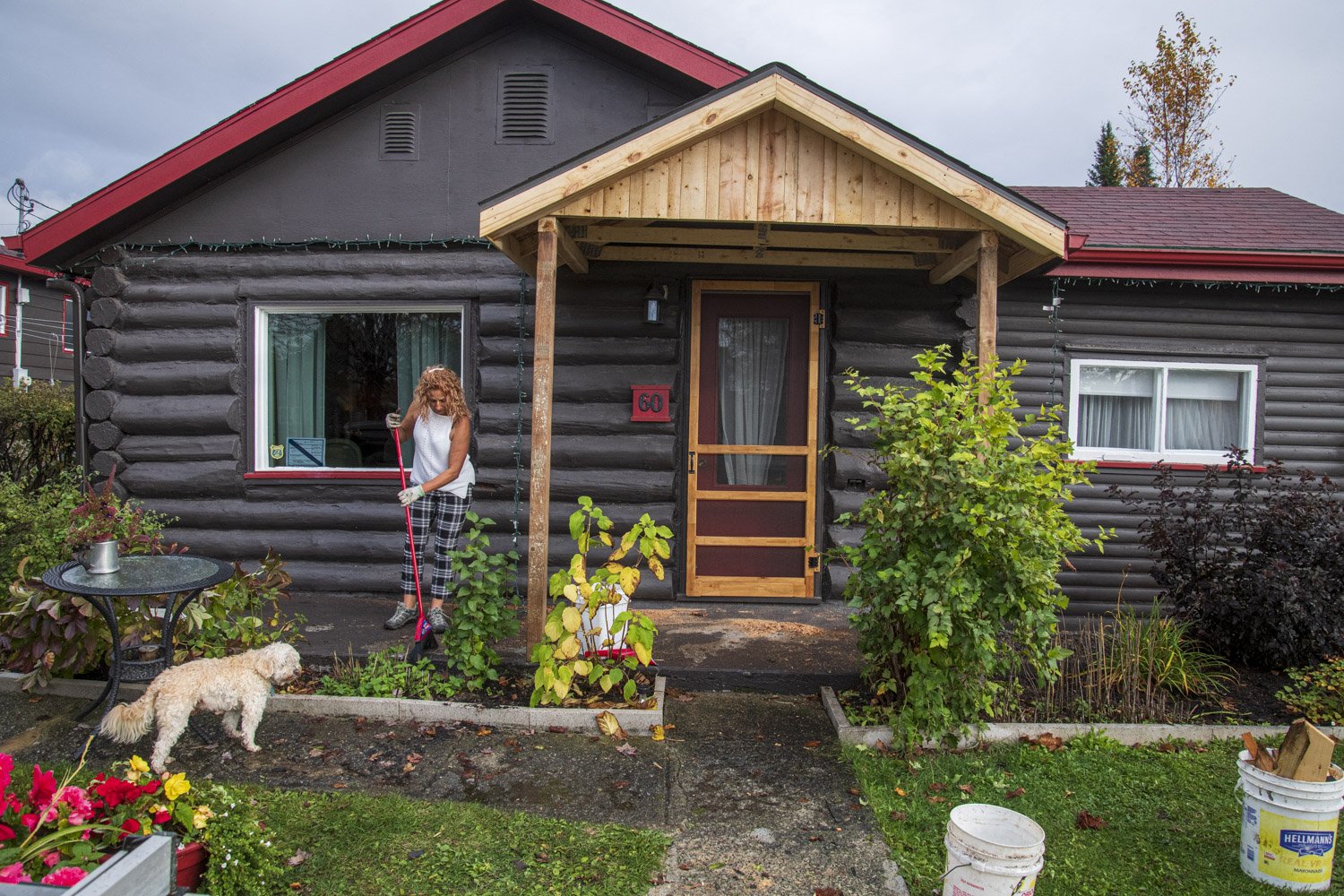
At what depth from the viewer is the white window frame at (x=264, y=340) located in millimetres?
6918

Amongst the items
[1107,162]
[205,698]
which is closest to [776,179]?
[205,698]

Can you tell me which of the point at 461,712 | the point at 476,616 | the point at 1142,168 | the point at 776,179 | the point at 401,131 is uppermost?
the point at 1142,168

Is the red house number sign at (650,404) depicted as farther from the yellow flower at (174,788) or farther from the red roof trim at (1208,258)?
the yellow flower at (174,788)

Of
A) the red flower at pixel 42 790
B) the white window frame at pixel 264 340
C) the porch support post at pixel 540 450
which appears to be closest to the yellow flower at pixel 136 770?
the red flower at pixel 42 790

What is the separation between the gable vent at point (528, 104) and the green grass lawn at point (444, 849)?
201 inches

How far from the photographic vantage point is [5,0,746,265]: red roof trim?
632 cm

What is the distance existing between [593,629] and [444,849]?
1.54 m

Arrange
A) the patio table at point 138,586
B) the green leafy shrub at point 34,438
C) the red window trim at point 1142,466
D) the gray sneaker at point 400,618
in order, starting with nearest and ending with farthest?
the patio table at point 138,586 < the gray sneaker at point 400,618 < the red window trim at point 1142,466 < the green leafy shrub at point 34,438

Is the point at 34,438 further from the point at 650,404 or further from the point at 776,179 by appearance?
the point at 776,179

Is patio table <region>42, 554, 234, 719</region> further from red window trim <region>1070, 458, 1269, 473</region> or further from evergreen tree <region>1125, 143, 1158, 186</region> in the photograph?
evergreen tree <region>1125, 143, 1158, 186</region>

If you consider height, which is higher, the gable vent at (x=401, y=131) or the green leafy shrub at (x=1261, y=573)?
the gable vent at (x=401, y=131)

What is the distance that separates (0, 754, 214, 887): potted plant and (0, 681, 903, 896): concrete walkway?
1.79 ft

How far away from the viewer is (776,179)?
4.88m

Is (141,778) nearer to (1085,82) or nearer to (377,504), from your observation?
(377,504)
